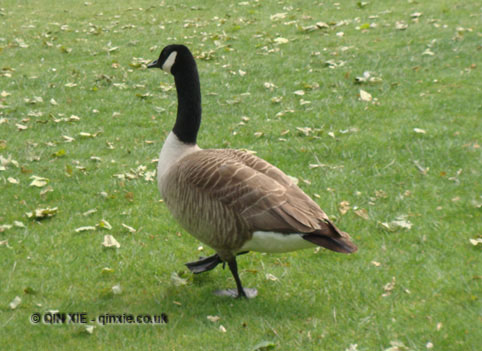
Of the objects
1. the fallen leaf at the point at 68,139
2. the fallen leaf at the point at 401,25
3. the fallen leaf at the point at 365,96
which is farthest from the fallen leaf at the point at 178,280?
the fallen leaf at the point at 401,25

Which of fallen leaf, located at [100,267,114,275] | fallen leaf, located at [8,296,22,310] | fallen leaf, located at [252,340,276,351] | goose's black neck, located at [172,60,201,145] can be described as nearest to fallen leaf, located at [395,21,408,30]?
goose's black neck, located at [172,60,201,145]

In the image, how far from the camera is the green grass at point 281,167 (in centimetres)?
432

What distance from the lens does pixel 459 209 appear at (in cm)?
568

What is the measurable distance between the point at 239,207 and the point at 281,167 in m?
2.80

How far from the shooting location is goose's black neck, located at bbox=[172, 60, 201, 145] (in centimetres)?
502

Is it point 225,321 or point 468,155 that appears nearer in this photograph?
point 225,321

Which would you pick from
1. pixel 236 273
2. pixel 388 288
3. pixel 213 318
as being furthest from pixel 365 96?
pixel 213 318

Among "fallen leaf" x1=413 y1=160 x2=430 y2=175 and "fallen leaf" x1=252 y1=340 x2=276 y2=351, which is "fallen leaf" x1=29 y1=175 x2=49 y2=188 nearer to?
"fallen leaf" x1=252 y1=340 x2=276 y2=351

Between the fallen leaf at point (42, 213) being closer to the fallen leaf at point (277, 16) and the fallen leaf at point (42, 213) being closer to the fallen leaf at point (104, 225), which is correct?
the fallen leaf at point (104, 225)

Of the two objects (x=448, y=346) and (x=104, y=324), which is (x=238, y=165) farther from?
(x=448, y=346)

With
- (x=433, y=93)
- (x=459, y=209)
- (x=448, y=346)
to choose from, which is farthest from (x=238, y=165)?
(x=433, y=93)

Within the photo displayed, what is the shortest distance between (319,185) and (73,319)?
317cm

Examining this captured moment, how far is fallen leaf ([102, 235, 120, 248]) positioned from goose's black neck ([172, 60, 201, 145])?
1337 millimetres

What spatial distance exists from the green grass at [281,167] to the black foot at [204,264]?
0.12 m
